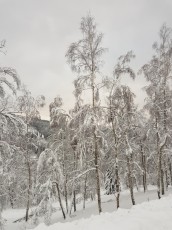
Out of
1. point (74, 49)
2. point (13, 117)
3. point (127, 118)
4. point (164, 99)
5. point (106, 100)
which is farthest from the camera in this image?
point (164, 99)

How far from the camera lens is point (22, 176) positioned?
1050 inches

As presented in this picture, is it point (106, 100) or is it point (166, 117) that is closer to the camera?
point (106, 100)

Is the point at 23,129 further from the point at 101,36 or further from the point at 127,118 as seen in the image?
the point at 127,118

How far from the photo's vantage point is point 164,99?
77.4 feet

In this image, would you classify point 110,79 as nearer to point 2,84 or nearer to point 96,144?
point 96,144

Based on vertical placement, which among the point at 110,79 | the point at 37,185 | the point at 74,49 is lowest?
the point at 37,185

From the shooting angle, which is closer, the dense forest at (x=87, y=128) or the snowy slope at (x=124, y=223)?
the snowy slope at (x=124, y=223)

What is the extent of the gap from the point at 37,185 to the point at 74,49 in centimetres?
1137

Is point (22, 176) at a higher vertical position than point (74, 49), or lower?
lower

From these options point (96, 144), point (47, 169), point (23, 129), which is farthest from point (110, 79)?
point (47, 169)

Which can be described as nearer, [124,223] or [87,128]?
[124,223]

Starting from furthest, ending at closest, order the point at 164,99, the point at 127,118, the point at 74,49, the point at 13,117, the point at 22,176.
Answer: the point at 22,176
the point at 164,99
the point at 127,118
the point at 74,49
the point at 13,117

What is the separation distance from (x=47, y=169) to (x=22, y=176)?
2.95m

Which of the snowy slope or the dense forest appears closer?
the snowy slope
